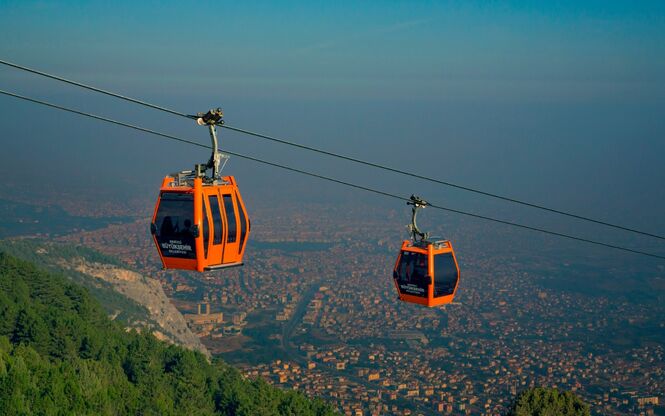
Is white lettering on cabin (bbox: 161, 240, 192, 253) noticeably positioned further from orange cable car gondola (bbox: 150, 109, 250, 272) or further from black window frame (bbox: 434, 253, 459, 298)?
black window frame (bbox: 434, 253, 459, 298)

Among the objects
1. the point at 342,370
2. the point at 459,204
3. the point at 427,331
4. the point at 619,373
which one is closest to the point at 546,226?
the point at 459,204

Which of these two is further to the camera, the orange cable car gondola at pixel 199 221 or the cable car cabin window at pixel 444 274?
the cable car cabin window at pixel 444 274

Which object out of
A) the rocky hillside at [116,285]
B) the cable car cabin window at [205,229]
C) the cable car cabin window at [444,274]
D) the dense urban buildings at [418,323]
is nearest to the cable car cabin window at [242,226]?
the cable car cabin window at [205,229]

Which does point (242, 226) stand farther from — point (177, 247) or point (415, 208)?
point (415, 208)

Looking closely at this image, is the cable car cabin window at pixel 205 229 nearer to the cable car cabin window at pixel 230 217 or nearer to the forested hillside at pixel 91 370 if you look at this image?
the cable car cabin window at pixel 230 217

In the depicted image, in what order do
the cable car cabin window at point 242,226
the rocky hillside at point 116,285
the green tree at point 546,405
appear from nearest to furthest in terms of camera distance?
the cable car cabin window at point 242,226, the green tree at point 546,405, the rocky hillside at point 116,285

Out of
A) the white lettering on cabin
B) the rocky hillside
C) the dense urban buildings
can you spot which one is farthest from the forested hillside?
the dense urban buildings

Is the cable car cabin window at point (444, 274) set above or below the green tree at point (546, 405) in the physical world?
above
